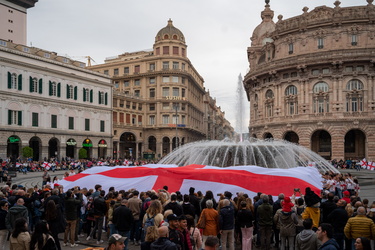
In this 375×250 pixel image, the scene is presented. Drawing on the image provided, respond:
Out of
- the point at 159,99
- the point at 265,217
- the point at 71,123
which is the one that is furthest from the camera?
the point at 159,99

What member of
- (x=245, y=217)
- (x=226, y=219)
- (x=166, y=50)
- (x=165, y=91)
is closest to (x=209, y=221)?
(x=226, y=219)

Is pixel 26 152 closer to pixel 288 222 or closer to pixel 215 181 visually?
pixel 215 181

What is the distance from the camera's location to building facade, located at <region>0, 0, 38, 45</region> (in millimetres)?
63938

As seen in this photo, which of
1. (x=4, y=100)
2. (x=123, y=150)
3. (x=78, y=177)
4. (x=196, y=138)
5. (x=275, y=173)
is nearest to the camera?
(x=275, y=173)

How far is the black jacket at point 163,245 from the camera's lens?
20.7 feet

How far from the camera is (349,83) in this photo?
50.1 metres

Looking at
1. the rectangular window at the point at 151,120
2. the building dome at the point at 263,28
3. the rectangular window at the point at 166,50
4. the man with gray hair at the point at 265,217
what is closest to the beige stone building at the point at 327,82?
the building dome at the point at 263,28

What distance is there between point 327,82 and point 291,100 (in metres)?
5.82

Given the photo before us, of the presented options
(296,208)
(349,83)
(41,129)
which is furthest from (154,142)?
(296,208)

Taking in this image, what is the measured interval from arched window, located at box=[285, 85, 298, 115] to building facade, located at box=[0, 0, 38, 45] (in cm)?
5189

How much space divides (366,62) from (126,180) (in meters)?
43.7

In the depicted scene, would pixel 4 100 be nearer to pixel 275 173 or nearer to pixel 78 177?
pixel 78 177

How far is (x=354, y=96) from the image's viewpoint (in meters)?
49.7

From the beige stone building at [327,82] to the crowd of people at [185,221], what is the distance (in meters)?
40.0
